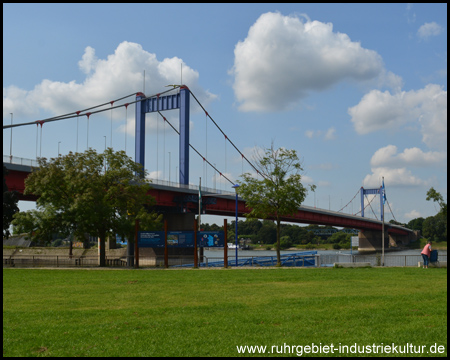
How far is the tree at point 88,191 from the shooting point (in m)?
36.3

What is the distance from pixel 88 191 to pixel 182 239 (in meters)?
7.66

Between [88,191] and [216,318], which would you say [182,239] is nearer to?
[88,191]

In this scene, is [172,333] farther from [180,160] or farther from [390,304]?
[180,160]

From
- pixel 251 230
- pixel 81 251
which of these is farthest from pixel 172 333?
pixel 251 230

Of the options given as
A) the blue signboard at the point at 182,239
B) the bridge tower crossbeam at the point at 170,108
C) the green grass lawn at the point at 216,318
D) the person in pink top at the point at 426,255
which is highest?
the bridge tower crossbeam at the point at 170,108

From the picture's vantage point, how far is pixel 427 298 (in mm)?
13117

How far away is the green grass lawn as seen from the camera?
8.50 metres

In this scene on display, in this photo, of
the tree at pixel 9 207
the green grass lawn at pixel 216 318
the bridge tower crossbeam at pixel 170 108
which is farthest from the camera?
the bridge tower crossbeam at pixel 170 108

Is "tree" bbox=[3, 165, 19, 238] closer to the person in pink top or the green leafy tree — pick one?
the green leafy tree

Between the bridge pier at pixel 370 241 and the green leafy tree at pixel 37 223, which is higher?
the green leafy tree at pixel 37 223

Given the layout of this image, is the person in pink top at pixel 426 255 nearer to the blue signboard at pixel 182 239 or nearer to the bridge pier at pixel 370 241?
the blue signboard at pixel 182 239

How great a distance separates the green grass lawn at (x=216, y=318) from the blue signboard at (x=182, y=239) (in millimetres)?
16719

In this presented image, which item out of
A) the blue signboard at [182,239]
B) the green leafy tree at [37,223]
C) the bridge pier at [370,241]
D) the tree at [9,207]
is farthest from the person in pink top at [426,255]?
the bridge pier at [370,241]

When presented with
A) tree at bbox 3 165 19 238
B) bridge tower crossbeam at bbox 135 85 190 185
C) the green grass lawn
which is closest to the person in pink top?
the green grass lawn
